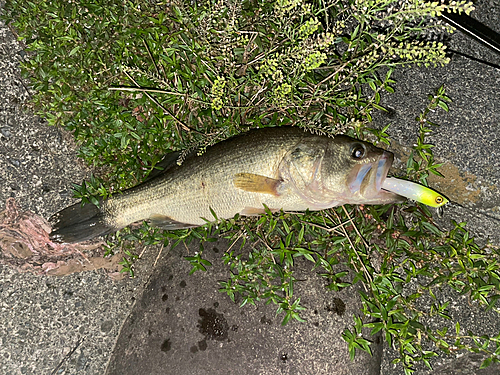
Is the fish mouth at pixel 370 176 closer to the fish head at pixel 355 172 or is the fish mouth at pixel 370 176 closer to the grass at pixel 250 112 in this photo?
the fish head at pixel 355 172

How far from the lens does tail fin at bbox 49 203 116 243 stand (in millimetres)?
3197

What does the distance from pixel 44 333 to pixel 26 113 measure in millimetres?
2117

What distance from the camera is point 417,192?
8.45 feet

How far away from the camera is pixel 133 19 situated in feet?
10.3

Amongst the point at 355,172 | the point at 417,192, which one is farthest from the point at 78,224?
the point at 417,192

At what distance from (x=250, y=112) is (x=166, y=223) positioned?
122 cm

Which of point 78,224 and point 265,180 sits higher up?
point 265,180

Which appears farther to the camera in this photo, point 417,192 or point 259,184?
point 259,184

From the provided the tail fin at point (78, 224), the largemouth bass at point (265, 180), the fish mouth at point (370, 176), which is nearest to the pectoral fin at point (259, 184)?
the largemouth bass at point (265, 180)

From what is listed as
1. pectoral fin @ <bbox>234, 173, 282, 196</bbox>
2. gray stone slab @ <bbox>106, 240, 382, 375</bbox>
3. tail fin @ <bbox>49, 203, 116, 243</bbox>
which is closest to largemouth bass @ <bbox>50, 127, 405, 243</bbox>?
pectoral fin @ <bbox>234, 173, 282, 196</bbox>

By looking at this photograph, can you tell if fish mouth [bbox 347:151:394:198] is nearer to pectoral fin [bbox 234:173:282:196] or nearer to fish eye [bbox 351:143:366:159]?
fish eye [bbox 351:143:366:159]

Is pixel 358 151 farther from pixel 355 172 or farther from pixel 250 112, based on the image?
pixel 250 112

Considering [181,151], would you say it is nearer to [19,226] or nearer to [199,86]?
[199,86]

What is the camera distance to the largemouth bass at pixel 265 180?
2.66 m
